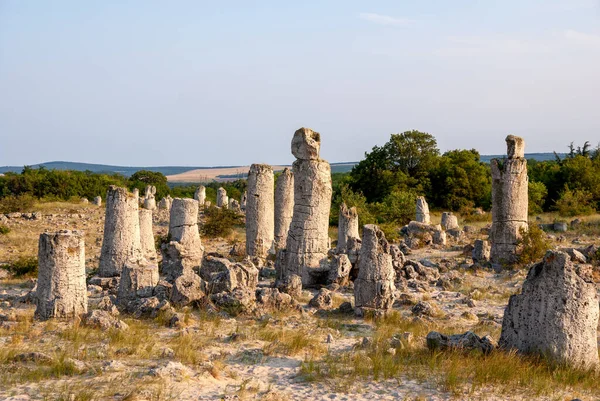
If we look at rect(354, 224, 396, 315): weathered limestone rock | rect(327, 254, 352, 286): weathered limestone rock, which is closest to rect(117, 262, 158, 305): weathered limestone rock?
rect(354, 224, 396, 315): weathered limestone rock

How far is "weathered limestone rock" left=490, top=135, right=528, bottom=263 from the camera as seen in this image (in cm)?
1659

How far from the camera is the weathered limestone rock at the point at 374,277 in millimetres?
11250

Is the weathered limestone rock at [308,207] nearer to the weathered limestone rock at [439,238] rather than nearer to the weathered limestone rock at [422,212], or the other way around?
the weathered limestone rock at [439,238]

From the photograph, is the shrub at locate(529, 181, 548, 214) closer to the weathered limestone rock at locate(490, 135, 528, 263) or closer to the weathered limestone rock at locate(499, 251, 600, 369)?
the weathered limestone rock at locate(490, 135, 528, 263)

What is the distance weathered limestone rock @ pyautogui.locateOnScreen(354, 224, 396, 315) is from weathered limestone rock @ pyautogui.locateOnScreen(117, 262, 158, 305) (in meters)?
3.98

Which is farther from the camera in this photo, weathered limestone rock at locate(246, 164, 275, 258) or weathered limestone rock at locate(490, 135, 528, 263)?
weathered limestone rock at locate(246, 164, 275, 258)

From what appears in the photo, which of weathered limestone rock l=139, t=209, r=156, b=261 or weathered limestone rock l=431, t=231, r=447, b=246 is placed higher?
weathered limestone rock l=139, t=209, r=156, b=261

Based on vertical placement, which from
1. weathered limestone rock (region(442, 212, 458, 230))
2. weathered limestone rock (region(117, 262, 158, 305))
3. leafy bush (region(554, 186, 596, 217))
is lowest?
weathered limestone rock (region(117, 262, 158, 305))

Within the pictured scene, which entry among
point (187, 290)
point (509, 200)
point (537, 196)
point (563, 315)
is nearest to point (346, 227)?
point (509, 200)

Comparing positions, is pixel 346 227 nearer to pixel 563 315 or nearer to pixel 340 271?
pixel 340 271

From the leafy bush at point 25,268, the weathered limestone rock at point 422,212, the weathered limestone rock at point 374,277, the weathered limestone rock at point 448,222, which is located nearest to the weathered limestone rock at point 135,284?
the weathered limestone rock at point 374,277

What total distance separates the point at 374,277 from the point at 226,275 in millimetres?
2947

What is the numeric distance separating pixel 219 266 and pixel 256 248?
15.5 ft

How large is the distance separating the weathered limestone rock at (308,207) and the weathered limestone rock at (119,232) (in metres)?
3.65
